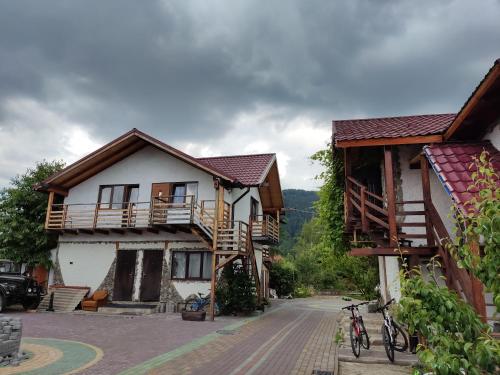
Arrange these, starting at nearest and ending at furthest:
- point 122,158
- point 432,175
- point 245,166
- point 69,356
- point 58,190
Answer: point 69,356 → point 432,175 → point 58,190 → point 122,158 → point 245,166

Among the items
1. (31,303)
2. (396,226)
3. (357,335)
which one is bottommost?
(31,303)

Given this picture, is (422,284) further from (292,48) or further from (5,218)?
(5,218)

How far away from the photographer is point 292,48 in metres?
12.5

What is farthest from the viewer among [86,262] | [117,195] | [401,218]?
[117,195]

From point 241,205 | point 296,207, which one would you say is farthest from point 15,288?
point 296,207

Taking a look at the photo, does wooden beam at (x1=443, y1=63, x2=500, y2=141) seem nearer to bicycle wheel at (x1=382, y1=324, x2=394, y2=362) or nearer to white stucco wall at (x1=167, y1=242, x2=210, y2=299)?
bicycle wheel at (x1=382, y1=324, x2=394, y2=362)

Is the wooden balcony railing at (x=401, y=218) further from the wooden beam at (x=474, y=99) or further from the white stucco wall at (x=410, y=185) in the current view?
the wooden beam at (x=474, y=99)

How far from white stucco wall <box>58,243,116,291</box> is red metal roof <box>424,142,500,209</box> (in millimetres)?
16264

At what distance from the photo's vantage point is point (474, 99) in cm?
630

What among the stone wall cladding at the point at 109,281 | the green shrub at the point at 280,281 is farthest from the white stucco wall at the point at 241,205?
the green shrub at the point at 280,281

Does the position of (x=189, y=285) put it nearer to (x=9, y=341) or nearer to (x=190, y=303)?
(x=190, y=303)

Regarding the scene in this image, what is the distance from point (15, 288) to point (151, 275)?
586 centimetres

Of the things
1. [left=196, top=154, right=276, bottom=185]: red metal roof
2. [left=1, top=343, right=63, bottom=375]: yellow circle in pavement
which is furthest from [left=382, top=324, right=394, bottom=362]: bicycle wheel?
[left=196, top=154, right=276, bottom=185]: red metal roof

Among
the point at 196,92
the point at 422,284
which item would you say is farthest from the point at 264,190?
the point at 422,284
